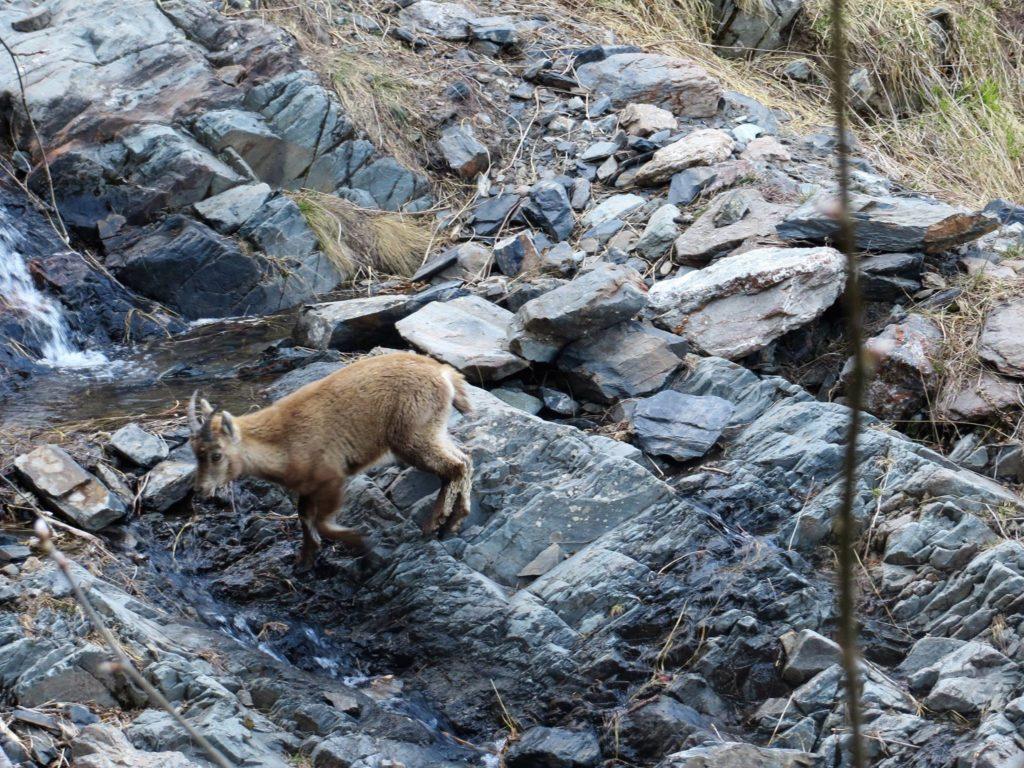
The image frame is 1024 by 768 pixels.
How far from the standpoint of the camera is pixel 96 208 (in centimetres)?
1070

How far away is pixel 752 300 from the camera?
29.3ft

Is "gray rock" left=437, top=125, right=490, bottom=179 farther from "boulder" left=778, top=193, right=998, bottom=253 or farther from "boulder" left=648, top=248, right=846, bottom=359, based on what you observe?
"boulder" left=778, top=193, right=998, bottom=253

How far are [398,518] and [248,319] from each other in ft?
13.1

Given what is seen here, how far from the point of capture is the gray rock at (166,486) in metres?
7.26

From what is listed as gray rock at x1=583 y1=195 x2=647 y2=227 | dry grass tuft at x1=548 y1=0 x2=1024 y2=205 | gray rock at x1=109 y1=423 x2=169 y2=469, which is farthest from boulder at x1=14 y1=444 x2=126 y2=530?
dry grass tuft at x1=548 y1=0 x2=1024 y2=205

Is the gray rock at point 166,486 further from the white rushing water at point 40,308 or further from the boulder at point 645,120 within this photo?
the boulder at point 645,120

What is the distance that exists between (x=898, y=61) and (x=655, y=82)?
388 centimetres

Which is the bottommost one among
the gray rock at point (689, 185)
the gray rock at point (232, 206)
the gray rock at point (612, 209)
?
the gray rock at point (232, 206)

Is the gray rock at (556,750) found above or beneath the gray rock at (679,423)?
beneath

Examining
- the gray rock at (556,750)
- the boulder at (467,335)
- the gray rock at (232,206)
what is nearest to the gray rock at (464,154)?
the gray rock at (232,206)

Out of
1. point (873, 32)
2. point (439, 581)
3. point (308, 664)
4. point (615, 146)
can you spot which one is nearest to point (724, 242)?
point (615, 146)

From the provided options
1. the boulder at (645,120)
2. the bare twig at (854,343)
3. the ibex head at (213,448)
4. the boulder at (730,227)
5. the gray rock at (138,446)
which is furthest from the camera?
the boulder at (645,120)

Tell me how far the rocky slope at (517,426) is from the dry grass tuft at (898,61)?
4.85ft

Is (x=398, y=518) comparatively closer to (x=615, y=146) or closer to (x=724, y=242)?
(x=724, y=242)
